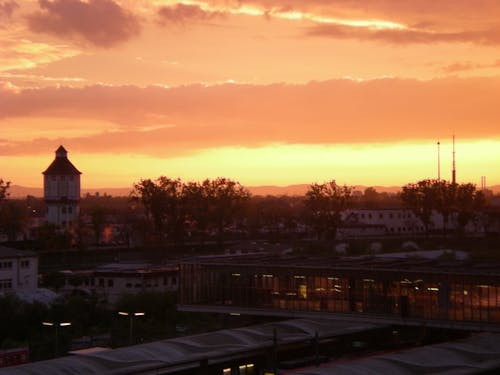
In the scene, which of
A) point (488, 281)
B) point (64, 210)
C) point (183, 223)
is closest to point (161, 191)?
point (183, 223)

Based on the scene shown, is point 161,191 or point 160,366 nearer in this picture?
point 160,366

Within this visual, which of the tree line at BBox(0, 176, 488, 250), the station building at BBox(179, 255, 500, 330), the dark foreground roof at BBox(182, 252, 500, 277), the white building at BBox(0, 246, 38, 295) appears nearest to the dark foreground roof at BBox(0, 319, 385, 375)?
the station building at BBox(179, 255, 500, 330)

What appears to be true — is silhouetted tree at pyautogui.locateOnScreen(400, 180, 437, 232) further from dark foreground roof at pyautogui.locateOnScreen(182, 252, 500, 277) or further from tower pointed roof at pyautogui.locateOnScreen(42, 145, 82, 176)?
dark foreground roof at pyautogui.locateOnScreen(182, 252, 500, 277)

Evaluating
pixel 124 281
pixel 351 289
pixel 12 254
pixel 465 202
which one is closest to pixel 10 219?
pixel 12 254

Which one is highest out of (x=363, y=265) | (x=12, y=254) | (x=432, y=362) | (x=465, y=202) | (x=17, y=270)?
(x=465, y=202)

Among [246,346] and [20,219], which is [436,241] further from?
[246,346]

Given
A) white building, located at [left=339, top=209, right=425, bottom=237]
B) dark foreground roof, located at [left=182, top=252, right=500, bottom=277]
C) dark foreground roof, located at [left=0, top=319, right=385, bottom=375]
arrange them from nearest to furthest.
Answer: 1. dark foreground roof, located at [left=0, top=319, right=385, bottom=375]
2. dark foreground roof, located at [left=182, top=252, right=500, bottom=277]
3. white building, located at [left=339, top=209, right=425, bottom=237]

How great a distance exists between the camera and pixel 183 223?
11575 cm

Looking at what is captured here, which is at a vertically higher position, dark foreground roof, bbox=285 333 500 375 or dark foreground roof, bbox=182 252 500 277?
dark foreground roof, bbox=182 252 500 277

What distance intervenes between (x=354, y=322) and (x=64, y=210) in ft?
282

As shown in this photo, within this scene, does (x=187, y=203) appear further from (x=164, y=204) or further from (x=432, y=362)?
(x=432, y=362)

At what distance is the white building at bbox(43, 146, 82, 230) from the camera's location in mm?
124125

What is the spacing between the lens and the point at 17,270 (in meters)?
74.0

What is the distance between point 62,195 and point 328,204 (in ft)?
122
